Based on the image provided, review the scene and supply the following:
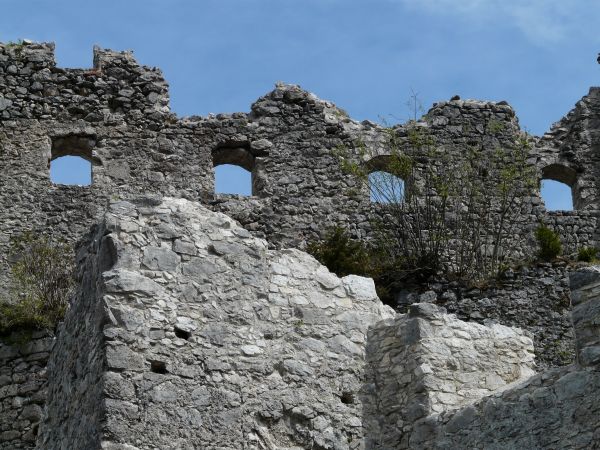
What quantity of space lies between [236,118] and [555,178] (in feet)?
18.2

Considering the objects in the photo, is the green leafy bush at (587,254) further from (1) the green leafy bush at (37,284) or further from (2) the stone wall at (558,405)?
(2) the stone wall at (558,405)

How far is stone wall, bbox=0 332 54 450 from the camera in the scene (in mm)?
19188

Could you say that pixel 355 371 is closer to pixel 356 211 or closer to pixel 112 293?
pixel 112 293

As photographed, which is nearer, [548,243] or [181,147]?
[548,243]

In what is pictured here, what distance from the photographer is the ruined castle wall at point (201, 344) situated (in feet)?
44.1

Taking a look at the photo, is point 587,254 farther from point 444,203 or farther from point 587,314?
point 587,314

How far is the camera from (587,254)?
2292 cm

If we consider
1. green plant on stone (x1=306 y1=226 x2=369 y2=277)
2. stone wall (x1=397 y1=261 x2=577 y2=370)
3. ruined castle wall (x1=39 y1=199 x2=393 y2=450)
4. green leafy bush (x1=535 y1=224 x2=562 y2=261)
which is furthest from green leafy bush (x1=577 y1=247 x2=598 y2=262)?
ruined castle wall (x1=39 y1=199 x2=393 y2=450)

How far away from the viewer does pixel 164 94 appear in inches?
944

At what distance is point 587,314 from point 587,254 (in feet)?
36.3

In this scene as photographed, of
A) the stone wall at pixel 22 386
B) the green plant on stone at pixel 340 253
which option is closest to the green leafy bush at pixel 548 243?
Result: the green plant on stone at pixel 340 253

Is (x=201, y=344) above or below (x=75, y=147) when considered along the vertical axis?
below

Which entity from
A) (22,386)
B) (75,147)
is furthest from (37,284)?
(75,147)

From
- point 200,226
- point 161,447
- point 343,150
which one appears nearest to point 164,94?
point 343,150
